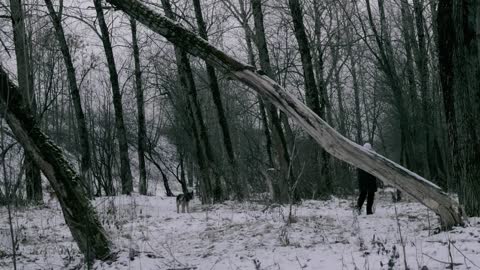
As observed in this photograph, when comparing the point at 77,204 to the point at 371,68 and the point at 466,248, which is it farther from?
the point at 371,68

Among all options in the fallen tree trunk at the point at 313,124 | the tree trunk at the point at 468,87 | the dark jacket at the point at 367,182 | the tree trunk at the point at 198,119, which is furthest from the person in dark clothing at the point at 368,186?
the tree trunk at the point at 198,119

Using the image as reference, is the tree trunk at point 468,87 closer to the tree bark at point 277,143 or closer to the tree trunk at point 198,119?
the tree bark at point 277,143

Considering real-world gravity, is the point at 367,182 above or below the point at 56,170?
below

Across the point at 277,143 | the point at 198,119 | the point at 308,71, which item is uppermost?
the point at 308,71

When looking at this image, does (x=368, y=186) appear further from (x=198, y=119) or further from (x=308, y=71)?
(x=198, y=119)

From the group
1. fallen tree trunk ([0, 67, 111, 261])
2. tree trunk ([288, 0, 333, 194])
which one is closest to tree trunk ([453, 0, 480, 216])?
fallen tree trunk ([0, 67, 111, 261])

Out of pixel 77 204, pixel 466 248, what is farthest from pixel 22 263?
pixel 466 248

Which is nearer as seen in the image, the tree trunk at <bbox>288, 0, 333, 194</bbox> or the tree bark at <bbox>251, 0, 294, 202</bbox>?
the tree bark at <bbox>251, 0, 294, 202</bbox>

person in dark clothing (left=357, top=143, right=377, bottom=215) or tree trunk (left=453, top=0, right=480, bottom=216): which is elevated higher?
tree trunk (left=453, top=0, right=480, bottom=216)

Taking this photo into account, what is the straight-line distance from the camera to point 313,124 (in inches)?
222

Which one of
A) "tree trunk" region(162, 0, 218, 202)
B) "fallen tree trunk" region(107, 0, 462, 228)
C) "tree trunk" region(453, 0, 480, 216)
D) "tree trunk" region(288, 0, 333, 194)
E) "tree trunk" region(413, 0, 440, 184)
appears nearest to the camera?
"fallen tree trunk" region(107, 0, 462, 228)

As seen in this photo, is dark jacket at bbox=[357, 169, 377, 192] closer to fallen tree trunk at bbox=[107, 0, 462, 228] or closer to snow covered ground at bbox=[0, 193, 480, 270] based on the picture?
snow covered ground at bbox=[0, 193, 480, 270]

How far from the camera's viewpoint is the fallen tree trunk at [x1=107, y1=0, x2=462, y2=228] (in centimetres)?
545

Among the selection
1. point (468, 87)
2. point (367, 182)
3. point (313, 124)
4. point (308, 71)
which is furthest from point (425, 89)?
point (313, 124)
